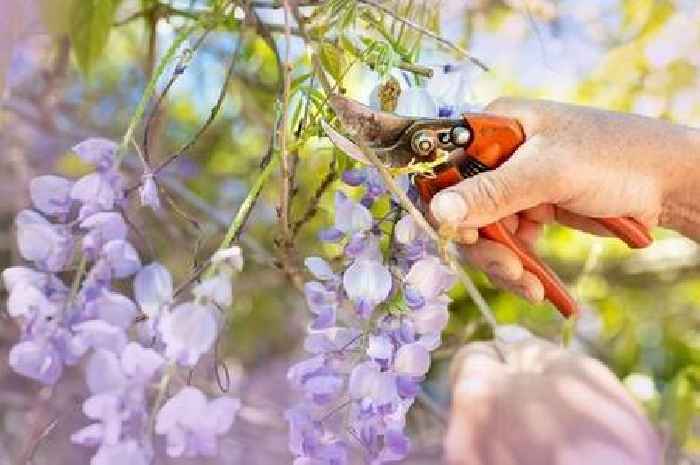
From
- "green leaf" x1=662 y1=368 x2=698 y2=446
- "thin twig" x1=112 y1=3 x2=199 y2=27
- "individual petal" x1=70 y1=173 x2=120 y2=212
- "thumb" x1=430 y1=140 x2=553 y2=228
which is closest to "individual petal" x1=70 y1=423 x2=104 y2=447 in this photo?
"individual petal" x1=70 y1=173 x2=120 y2=212

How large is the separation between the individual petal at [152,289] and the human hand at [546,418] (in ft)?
0.50

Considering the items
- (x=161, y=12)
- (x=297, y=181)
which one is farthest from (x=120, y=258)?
(x=297, y=181)

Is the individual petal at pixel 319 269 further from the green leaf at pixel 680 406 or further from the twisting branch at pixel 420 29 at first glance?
the green leaf at pixel 680 406

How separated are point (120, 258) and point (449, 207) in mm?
175

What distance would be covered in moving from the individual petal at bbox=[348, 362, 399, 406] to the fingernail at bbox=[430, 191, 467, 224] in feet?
0.29

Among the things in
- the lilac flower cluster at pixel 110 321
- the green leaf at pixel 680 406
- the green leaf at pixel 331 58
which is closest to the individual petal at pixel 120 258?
the lilac flower cluster at pixel 110 321

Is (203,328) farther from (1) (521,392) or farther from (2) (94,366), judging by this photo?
(1) (521,392)

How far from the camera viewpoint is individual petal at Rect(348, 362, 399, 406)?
0.59 meters

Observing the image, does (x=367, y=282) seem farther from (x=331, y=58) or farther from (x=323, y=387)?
(x=331, y=58)

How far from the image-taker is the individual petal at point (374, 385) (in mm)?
594

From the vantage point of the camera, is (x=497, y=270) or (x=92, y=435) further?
(x=497, y=270)

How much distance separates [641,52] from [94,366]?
1044mm

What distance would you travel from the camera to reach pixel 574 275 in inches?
64.2

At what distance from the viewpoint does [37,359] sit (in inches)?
21.7
